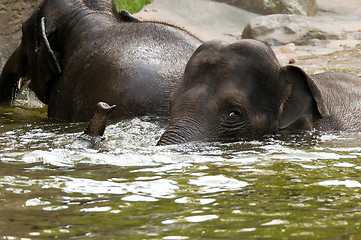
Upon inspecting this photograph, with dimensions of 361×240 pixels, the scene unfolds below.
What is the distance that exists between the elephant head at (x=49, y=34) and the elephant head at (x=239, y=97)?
2.86 metres

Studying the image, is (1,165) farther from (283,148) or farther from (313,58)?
(313,58)

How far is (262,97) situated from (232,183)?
2077mm

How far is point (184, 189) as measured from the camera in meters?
4.38

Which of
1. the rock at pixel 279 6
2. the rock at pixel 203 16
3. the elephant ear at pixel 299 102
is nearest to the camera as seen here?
the elephant ear at pixel 299 102

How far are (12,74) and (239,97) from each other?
442cm

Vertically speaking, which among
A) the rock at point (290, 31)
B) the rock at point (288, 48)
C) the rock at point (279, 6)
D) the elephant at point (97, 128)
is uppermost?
the elephant at point (97, 128)

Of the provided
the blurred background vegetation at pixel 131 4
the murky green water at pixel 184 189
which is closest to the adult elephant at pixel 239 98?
the murky green water at pixel 184 189

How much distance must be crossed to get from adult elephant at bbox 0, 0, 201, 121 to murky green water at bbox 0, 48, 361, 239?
3.53 ft

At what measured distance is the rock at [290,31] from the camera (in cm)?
1502

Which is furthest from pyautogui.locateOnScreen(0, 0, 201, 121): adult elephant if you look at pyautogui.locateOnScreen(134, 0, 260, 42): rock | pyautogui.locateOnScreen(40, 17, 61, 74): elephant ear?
pyautogui.locateOnScreen(134, 0, 260, 42): rock

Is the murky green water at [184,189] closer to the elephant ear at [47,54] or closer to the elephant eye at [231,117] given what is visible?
the elephant eye at [231,117]

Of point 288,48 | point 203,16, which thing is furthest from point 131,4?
point 288,48

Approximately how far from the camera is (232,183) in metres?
4.52

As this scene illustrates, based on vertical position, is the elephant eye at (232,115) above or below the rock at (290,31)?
above
